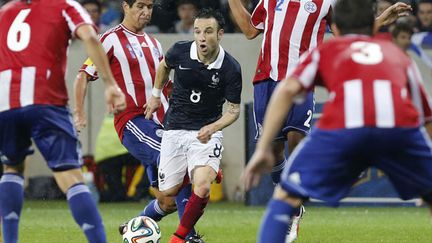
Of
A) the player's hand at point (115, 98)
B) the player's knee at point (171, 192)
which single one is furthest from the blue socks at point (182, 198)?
the player's hand at point (115, 98)

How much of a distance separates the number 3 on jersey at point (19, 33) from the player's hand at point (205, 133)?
6.98 feet

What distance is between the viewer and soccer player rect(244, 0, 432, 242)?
6.07m

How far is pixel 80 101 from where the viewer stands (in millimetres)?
9367

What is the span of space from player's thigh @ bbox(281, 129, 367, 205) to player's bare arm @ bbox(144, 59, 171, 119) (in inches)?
138

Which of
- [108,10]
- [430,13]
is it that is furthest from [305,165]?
[108,10]

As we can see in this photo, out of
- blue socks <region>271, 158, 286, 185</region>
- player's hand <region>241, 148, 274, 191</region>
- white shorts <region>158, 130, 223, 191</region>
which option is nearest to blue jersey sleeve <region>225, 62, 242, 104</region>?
white shorts <region>158, 130, 223, 191</region>

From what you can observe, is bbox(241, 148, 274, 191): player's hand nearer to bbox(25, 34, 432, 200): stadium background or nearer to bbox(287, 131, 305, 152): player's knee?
bbox(287, 131, 305, 152): player's knee

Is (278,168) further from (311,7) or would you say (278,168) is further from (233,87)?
(311,7)

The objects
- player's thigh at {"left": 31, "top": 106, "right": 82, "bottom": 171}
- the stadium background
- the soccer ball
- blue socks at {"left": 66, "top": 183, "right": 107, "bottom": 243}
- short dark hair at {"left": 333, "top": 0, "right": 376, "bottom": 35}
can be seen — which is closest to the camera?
short dark hair at {"left": 333, "top": 0, "right": 376, "bottom": 35}

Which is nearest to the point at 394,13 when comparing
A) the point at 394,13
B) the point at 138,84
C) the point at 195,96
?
the point at 394,13

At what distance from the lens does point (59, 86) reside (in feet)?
24.9

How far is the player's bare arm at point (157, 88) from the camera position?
9.69 metres

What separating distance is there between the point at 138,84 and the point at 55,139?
302 centimetres

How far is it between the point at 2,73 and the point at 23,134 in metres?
0.45
